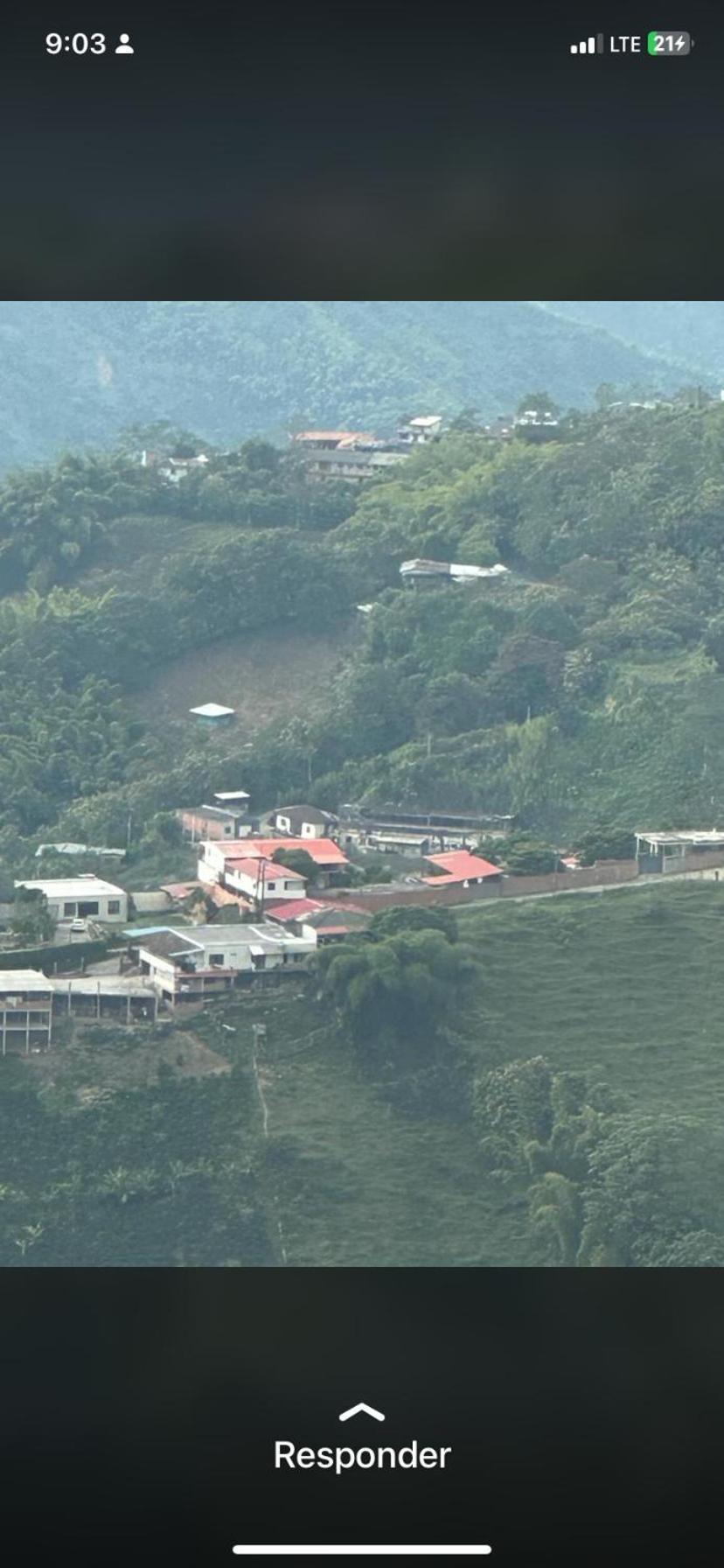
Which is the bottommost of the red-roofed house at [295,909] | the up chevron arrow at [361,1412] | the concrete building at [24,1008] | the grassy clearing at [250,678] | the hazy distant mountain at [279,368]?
the up chevron arrow at [361,1412]

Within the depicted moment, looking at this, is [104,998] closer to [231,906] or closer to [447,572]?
[231,906]

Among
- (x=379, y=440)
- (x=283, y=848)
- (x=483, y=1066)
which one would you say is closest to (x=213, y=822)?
(x=283, y=848)

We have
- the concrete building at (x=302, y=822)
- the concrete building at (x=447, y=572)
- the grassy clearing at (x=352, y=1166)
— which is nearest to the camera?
the grassy clearing at (x=352, y=1166)

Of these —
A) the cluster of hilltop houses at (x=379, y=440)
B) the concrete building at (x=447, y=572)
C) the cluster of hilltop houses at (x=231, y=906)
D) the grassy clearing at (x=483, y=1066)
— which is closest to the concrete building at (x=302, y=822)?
the cluster of hilltop houses at (x=231, y=906)

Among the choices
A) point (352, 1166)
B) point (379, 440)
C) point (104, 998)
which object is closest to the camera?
point (352, 1166)

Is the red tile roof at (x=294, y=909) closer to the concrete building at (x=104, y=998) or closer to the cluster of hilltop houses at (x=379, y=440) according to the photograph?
the concrete building at (x=104, y=998)

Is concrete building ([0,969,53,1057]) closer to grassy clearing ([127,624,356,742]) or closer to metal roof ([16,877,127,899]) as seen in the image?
metal roof ([16,877,127,899])
